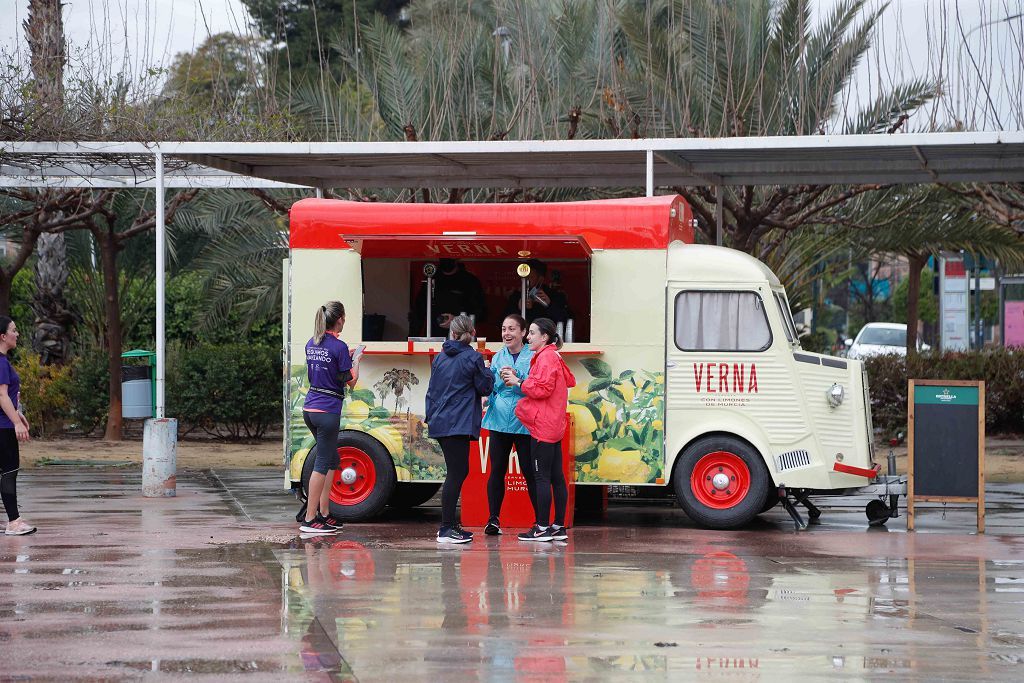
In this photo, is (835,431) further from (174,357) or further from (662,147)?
(174,357)

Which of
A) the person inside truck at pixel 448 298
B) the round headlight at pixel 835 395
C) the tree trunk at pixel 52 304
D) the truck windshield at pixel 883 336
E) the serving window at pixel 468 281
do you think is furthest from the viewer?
the truck windshield at pixel 883 336

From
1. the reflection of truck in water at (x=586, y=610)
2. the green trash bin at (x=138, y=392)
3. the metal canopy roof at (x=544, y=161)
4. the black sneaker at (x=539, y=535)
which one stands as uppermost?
the metal canopy roof at (x=544, y=161)

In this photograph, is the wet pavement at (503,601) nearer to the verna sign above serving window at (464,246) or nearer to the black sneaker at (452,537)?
the black sneaker at (452,537)

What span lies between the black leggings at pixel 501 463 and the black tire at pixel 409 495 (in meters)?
2.19

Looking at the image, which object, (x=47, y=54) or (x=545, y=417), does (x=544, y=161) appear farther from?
(x=47, y=54)

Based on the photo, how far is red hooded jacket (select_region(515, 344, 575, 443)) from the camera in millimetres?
10602

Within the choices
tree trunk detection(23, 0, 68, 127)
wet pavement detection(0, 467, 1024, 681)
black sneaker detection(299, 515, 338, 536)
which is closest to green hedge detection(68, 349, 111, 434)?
tree trunk detection(23, 0, 68, 127)

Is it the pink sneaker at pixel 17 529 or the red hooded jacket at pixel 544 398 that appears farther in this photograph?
the pink sneaker at pixel 17 529

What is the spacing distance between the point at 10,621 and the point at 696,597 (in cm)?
391

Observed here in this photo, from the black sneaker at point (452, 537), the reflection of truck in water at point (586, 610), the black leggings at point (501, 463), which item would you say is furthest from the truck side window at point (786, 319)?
the black sneaker at point (452, 537)

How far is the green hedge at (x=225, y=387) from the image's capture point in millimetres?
20734

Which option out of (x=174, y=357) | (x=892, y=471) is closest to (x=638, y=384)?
(x=892, y=471)

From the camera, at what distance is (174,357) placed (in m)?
21.8

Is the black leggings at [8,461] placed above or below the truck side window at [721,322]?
below
